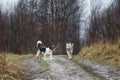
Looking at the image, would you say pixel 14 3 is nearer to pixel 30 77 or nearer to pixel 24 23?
pixel 24 23

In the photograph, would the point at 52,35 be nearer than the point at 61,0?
Yes

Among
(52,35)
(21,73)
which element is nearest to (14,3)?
(52,35)

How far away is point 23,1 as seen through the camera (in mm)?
48281

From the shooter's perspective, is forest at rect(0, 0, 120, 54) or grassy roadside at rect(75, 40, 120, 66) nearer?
grassy roadside at rect(75, 40, 120, 66)

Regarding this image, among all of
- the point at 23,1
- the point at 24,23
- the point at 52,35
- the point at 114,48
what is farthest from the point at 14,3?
the point at 114,48

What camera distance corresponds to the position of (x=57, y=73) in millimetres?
13672

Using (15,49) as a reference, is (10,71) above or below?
above

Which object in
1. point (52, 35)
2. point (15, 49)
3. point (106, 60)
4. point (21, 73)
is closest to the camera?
point (21, 73)

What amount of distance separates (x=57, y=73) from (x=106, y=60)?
19.1ft

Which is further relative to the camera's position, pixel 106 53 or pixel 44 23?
pixel 44 23

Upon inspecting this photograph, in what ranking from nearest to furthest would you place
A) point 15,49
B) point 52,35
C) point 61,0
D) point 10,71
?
point 10,71 < point 15,49 < point 52,35 < point 61,0

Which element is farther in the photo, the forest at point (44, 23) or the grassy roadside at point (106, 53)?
the forest at point (44, 23)

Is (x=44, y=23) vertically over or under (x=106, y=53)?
under

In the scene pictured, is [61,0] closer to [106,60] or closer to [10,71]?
[106,60]
